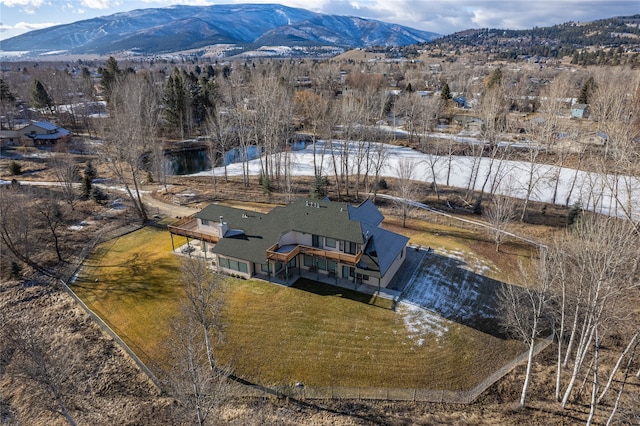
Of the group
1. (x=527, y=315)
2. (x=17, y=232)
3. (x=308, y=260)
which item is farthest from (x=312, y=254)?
(x=17, y=232)

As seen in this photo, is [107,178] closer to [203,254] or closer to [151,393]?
[203,254]

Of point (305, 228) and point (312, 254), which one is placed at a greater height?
A: point (305, 228)

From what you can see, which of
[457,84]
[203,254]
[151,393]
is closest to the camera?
[151,393]

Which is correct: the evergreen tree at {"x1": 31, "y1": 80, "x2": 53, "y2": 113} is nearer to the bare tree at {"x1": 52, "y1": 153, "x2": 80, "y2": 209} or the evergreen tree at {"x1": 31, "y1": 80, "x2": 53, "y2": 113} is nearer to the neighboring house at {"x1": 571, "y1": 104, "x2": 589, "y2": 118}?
the bare tree at {"x1": 52, "y1": 153, "x2": 80, "y2": 209}

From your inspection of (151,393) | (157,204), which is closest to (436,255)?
(151,393)

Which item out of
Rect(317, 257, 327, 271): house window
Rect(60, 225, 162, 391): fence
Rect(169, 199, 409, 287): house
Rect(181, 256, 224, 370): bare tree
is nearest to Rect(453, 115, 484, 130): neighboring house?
Rect(169, 199, 409, 287): house

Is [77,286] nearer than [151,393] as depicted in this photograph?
No

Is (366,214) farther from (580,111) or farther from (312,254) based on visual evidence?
(580,111)
